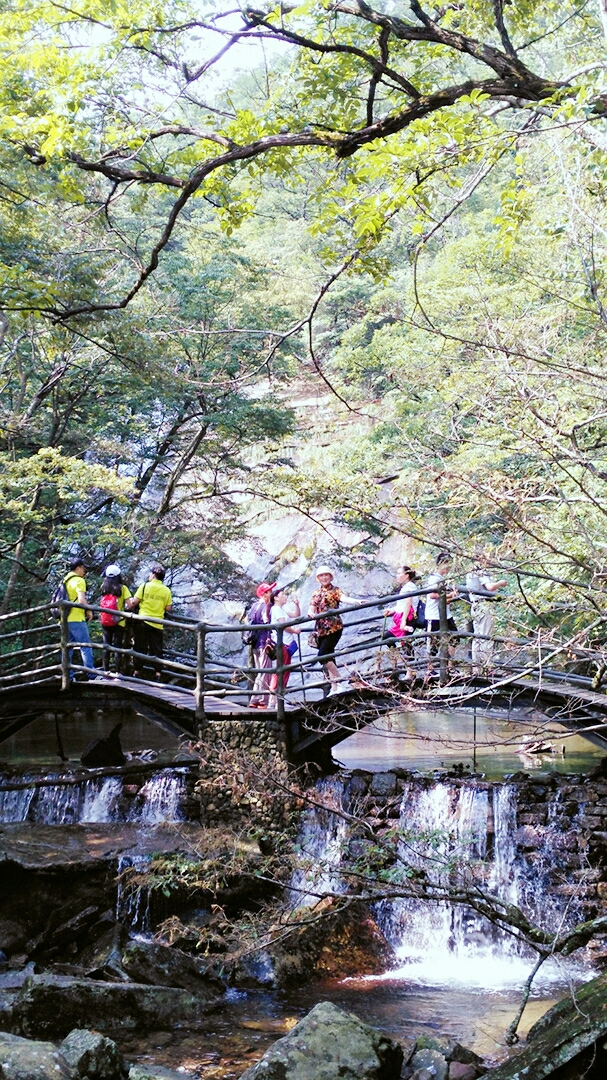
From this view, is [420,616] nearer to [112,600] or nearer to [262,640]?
[262,640]

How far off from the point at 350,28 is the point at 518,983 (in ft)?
29.2

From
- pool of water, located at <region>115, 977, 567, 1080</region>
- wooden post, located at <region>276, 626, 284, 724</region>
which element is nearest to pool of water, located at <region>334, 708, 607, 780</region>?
wooden post, located at <region>276, 626, 284, 724</region>

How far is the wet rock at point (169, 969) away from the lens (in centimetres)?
928

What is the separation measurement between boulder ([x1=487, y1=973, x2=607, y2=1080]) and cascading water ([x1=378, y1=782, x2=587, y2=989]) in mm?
3740

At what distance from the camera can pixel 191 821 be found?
12836 mm

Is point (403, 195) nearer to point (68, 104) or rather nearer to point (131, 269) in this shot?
point (68, 104)

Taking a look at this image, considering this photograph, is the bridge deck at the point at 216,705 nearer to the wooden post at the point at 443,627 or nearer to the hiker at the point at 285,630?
the hiker at the point at 285,630

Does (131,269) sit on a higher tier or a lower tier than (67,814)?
higher

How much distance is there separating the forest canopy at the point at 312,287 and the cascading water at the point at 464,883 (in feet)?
9.27

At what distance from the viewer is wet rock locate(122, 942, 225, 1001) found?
928 cm

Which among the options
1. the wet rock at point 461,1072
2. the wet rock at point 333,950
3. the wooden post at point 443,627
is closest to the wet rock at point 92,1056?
the wet rock at point 461,1072

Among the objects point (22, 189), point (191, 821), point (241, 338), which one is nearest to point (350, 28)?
point (22, 189)

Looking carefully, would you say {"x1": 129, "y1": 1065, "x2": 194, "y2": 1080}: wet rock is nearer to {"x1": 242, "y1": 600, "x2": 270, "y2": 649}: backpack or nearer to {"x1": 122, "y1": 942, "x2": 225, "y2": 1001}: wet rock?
{"x1": 122, "y1": 942, "x2": 225, "y2": 1001}: wet rock

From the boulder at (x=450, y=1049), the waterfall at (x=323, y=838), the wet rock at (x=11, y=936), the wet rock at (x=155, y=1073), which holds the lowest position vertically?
the wet rock at (x=155, y=1073)
